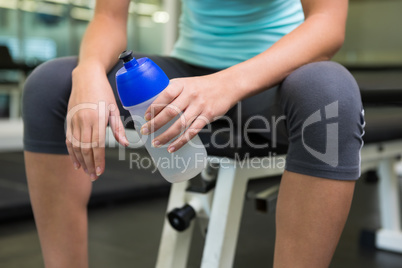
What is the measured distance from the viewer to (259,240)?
1680mm

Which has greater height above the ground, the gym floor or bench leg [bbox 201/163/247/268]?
bench leg [bbox 201/163/247/268]

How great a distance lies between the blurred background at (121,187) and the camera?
1.51 metres

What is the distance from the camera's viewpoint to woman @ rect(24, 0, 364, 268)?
59 cm

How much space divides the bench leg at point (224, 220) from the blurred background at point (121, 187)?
522 mm

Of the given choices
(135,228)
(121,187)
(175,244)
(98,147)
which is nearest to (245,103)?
(98,147)

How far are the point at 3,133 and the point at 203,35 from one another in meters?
3.32

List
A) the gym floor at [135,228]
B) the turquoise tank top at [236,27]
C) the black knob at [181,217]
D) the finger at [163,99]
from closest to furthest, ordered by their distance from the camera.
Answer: the finger at [163,99]
the turquoise tank top at [236,27]
the black knob at [181,217]
the gym floor at [135,228]

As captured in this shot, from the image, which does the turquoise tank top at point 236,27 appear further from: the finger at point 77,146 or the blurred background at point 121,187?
the blurred background at point 121,187

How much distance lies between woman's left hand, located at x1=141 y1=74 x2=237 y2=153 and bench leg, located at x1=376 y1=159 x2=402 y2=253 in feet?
3.64

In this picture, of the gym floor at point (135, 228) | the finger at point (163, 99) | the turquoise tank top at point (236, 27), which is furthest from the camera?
the gym floor at point (135, 228)

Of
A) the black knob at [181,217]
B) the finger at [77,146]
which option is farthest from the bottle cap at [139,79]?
the black knob at [181,217]

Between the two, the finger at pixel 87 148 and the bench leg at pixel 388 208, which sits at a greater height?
the finger at pixel 87 148

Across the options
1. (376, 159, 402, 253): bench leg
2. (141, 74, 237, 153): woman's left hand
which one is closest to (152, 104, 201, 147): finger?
(141, 74, 237, 153): woman's left hand

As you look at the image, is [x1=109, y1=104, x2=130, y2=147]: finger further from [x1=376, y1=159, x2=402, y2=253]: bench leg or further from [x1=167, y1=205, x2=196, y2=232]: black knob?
[x1=376, y1=159, x2=402, y2=253]: bench leg
